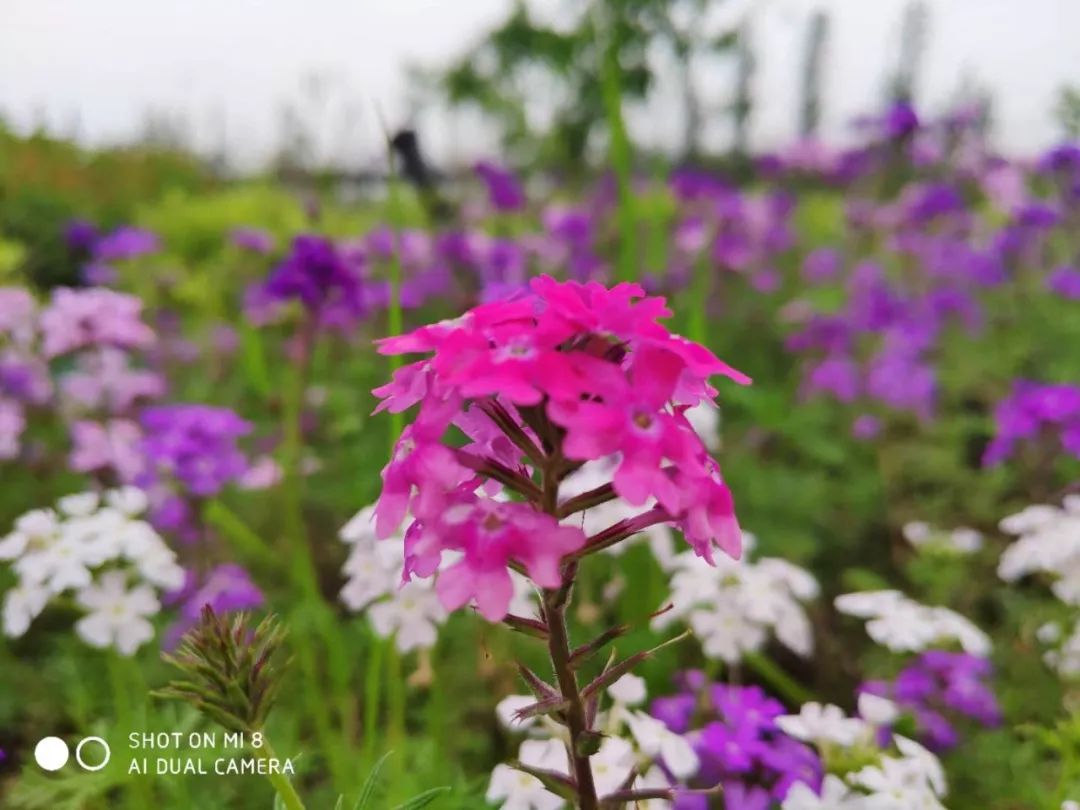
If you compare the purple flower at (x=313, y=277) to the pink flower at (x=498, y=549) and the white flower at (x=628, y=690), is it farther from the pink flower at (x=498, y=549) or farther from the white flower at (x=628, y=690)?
the pink flower at (x=498, y=549)

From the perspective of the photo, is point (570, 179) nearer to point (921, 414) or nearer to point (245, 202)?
point (245, 202)

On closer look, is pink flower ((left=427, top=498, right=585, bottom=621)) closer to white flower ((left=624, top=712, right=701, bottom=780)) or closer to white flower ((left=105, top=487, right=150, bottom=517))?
white flower ((left=624, top=712, right=701, bottom=780))

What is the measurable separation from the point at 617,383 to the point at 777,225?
17.9 ft

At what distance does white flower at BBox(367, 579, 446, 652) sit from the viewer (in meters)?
1.51

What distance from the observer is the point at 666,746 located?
1.19 meters

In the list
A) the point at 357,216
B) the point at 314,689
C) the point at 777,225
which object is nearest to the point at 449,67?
the point at 357,216

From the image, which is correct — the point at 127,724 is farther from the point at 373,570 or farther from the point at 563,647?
the point at 563,647

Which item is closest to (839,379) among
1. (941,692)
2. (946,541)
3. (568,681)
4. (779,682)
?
(946,541)

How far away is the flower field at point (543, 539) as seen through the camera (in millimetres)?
792

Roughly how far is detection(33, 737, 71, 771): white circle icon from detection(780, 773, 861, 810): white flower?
1.08 metres

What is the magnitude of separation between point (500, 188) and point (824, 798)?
3.42 metres

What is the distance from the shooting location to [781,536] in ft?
8.35

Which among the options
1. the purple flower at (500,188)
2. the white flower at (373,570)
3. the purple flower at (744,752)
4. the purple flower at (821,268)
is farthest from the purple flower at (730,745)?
the purple flower at (821,268)

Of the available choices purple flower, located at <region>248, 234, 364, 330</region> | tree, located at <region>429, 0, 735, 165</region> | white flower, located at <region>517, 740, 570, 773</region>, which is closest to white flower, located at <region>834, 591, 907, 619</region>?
white flower, located at <region>517, 740, 570, 773</region>
